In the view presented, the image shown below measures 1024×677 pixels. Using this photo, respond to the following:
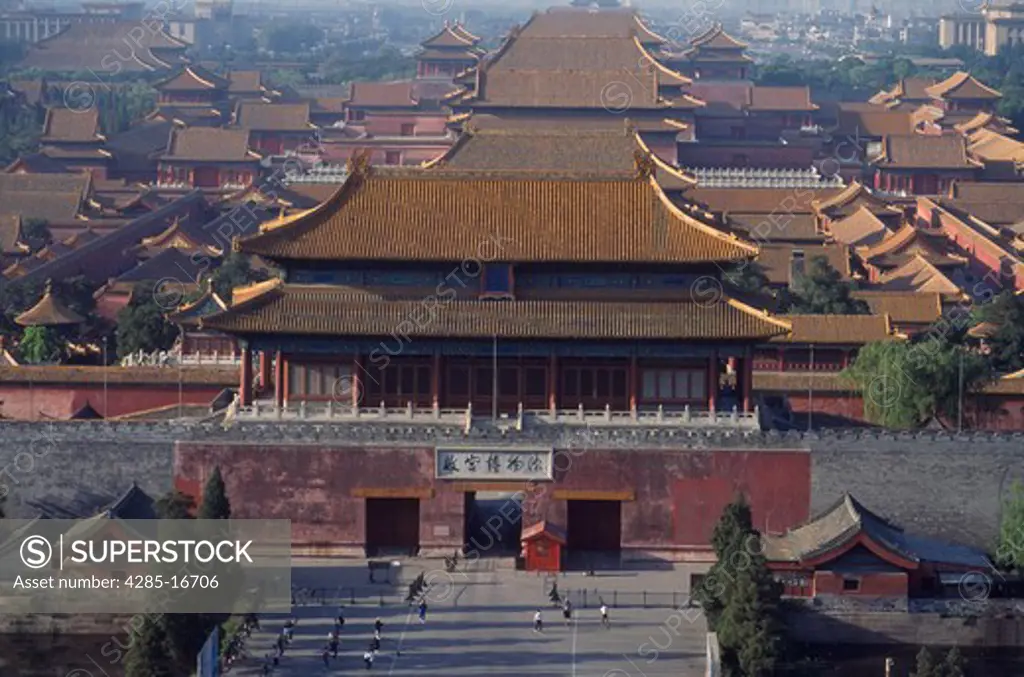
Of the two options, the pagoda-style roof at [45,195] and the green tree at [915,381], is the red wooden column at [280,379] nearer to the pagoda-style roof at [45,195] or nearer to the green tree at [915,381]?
the green tree at [915,381]

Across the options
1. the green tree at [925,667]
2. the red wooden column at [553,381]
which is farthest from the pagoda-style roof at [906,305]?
the green tree at [925,667]

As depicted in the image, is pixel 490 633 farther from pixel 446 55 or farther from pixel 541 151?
pixel 446 55

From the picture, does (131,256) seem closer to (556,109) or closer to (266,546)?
(556,109)

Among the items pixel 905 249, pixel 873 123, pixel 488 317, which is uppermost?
pixel 873 123

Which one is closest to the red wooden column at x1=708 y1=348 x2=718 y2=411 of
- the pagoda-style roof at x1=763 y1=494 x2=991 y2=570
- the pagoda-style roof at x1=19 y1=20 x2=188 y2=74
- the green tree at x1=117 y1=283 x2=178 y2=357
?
the pagoda-style roof at x1=763 y1=494 x2=991 y2=570

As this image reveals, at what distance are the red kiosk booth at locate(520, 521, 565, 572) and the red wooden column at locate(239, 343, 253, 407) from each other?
569 cm

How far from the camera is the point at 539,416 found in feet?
141

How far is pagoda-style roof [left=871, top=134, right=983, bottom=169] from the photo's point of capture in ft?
283

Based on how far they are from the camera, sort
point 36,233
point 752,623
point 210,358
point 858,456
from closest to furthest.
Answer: point 752,623 < point 858,456 < point 210,358 < point 36,233

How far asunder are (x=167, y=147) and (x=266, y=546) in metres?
52.2

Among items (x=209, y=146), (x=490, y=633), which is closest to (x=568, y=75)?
(x=209, y=146)

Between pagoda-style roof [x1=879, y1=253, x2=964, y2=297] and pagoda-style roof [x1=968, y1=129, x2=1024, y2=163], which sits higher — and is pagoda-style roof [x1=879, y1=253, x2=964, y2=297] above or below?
below

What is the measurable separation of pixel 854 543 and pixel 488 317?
25.2 feet

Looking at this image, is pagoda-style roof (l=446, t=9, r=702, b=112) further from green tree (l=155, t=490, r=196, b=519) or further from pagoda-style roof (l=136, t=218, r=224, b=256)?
green tree (l=155, t=490, r=196, b=519)
